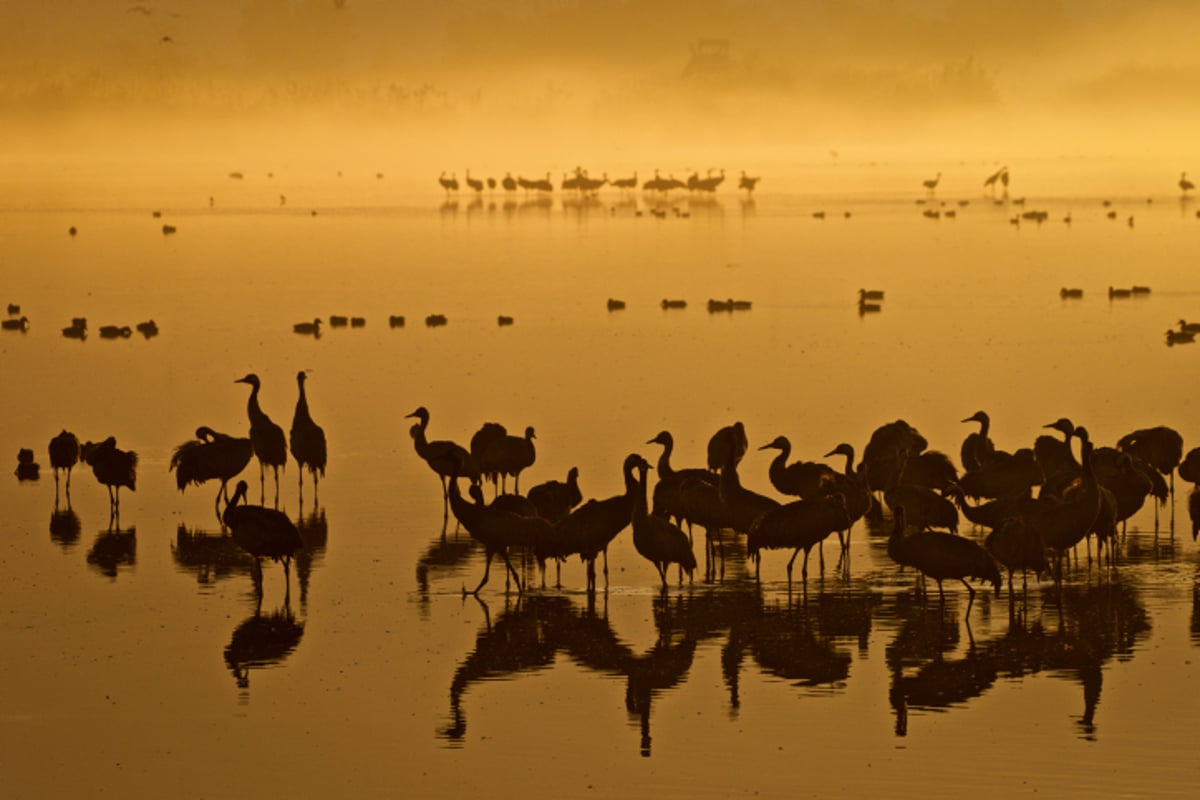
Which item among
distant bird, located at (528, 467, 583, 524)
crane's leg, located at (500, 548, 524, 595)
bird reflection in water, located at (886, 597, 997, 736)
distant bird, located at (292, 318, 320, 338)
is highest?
distant bird, located at (292, 318, 320, 338)

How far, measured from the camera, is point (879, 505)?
29.5 m

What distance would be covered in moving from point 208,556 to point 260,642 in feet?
15.8

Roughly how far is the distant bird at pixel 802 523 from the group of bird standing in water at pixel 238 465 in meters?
5.10

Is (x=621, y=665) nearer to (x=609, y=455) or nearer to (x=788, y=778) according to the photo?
(x=788, y=778)

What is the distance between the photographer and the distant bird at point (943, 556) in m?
23.3

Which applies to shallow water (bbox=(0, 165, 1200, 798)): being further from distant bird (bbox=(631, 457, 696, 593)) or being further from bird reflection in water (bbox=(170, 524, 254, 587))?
distant bird (bbox=(631, 457, 696, 593))

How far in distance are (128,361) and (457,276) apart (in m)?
29.1

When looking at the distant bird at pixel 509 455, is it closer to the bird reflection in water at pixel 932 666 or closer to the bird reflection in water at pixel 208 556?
the bird reflection in water at pixel 208 556

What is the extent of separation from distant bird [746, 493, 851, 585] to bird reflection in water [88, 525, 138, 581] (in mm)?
7721

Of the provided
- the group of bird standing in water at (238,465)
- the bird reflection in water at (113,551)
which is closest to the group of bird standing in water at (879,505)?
the group of bird standing in water at (238,465)

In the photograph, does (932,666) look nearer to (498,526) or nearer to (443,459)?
(498,526)

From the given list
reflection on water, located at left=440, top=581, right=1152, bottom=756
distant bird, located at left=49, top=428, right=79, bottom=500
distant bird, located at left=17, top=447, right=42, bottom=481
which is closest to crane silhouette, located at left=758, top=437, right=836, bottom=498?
reflection on water, located at left=440, top=581, right=1152, bottom=756

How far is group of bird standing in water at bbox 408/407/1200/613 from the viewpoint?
78.2 feet

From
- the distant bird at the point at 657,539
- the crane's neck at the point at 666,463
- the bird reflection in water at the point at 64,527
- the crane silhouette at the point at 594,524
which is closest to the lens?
the distant bird at the point at 657,539
